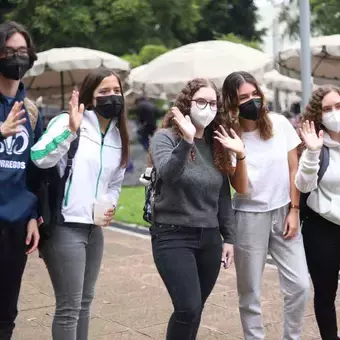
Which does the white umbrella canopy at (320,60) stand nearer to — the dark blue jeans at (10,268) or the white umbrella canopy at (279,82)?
the white umbrella canopy at (279,82)

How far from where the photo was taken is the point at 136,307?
232 inches

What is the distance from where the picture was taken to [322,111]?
4328 millimetres

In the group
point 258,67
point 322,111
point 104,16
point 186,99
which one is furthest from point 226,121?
point 104,16

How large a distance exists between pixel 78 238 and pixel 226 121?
1.18 m

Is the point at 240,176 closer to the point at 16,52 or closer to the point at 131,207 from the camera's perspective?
the point at 16,52

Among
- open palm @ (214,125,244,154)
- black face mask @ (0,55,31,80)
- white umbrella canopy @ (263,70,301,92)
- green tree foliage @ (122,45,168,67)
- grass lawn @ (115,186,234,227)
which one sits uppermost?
green tree foliage @ (122,45,168,67)

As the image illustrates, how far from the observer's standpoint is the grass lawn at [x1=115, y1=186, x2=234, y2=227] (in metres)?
10.7

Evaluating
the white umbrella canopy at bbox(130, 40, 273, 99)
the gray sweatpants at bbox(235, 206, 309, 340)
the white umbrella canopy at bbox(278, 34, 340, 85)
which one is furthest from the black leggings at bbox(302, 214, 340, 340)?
the white umbrella canopy at bbox(130, 40, 273, 99)

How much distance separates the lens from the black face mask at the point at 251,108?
4.07 metres

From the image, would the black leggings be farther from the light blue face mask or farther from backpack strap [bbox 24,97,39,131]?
the light blue face mask

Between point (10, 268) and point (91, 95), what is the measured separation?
43.3 inches

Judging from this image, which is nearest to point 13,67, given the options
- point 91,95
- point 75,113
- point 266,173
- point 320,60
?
point 75,113

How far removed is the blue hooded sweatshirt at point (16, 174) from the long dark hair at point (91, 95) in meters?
0.44

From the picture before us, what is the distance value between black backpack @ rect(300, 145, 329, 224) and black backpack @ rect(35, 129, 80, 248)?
163 cm
